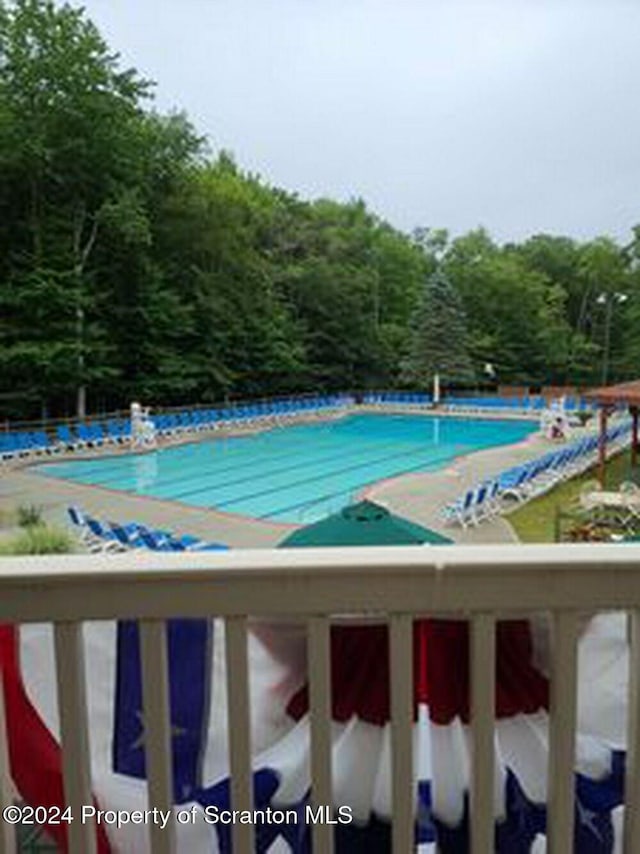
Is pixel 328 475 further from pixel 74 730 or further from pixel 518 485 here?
pixel 74 730

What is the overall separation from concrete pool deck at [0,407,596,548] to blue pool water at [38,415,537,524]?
828 millimetres

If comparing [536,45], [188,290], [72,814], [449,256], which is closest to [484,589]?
[72,814]

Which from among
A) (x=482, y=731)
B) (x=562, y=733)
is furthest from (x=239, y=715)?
(x=562, y=733)

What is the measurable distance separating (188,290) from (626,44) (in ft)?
85.4

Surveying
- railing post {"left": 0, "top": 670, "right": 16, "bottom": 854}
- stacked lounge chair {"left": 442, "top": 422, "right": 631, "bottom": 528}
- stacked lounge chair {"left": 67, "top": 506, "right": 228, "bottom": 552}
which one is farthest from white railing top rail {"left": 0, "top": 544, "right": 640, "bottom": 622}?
stacked lounge chair {"left": 442, "top": 422, "right": 631, "bottom": 528}

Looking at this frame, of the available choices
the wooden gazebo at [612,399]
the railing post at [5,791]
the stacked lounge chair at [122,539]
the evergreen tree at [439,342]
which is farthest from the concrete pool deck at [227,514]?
the evergreen tree at [439,342]

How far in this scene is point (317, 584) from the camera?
110 cm

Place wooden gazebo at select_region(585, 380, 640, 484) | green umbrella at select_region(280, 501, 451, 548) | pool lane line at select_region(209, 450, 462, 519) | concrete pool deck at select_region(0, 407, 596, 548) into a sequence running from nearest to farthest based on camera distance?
green umbrella at select_region(280, 501, 451, 548) < concrete pool deck at select_region(0, 407, 596, 548) < wooden gazebo at select_region(585, 380, 640, 484) < pool lane line at select_region(209, 450, 462, 519)

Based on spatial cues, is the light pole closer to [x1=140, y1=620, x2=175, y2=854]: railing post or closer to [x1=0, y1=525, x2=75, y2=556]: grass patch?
[x1=0, y1=525, x2=75, y2=556]: grass patch

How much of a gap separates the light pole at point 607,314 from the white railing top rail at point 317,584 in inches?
1594

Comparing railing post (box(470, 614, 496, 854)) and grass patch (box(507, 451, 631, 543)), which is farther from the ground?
railing post (box(470, 614, 496, 854))

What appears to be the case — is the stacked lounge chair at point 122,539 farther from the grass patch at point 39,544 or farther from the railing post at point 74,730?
the railing post at point 74,730

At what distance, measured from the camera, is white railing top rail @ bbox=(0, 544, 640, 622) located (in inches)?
43.1

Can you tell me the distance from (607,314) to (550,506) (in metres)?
31.1
